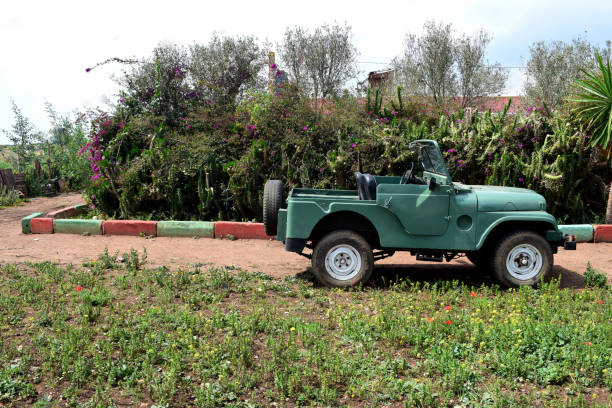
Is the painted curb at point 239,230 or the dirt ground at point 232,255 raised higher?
the painted curb at point 239,230

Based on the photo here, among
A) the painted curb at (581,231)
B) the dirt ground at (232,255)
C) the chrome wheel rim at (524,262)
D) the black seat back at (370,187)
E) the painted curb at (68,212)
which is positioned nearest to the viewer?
the chrome wheel rim at (524,262)

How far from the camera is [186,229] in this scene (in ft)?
29.5

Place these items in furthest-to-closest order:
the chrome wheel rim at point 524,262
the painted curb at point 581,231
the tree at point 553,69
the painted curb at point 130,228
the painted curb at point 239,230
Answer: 1. the tree at point 553,69
2. the painted curb at point 130,228
3. the painted curb at point 239,230
4. the painted curb at point 581,231
5. the chrome wheel rim at point 524,262

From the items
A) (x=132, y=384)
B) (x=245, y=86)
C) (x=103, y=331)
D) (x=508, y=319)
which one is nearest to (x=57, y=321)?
(x=103, y=331)

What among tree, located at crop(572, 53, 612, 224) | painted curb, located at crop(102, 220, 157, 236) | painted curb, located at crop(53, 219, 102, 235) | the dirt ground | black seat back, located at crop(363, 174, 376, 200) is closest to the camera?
black seat back, located at crop(363, 174, 376, 200)

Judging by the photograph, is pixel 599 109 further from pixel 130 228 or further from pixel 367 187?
pixel 130 228

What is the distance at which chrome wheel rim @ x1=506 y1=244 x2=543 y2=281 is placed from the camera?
5.90m

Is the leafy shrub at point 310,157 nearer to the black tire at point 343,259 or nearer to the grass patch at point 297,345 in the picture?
the black tire at point 343,259

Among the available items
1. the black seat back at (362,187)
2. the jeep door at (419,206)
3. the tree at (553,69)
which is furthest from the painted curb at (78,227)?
the tree at (553,69)

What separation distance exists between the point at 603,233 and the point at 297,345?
713cm

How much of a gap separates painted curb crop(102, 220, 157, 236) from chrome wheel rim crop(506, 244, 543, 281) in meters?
6.12

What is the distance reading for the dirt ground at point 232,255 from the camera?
689 cm

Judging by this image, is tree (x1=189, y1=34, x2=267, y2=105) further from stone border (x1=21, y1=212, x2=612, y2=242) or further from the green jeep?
the green jeep

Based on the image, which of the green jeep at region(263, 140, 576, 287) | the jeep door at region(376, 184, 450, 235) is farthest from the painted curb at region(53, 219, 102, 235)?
the jeep door at region(376, 184, 450, 235)
